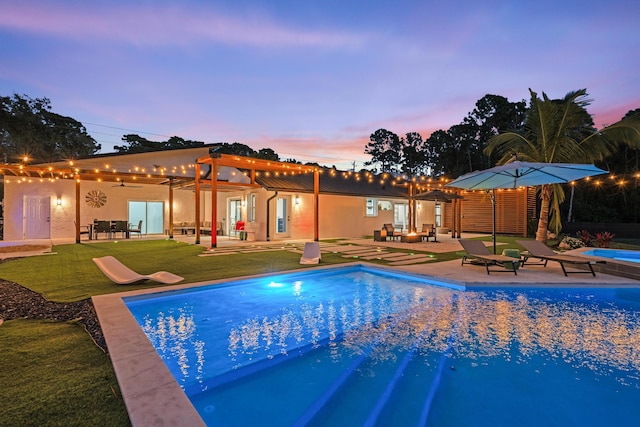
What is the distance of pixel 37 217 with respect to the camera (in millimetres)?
15586

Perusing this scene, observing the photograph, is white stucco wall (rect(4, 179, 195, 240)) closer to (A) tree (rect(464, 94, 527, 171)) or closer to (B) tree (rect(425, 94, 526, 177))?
(B) tree (rect(425, 94, 526, 177))

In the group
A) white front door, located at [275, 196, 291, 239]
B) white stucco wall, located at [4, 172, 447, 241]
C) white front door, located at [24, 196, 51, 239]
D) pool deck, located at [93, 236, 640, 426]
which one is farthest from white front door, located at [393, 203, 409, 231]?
white front door, located at [24, 196, 51, 239]

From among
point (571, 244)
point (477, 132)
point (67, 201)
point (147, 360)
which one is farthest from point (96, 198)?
point (477, 132)

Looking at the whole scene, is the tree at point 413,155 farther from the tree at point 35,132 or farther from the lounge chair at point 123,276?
the lounge chair at point 123,276

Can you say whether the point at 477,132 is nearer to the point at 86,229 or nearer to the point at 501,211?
the point at 501,211

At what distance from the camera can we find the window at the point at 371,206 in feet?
64.3

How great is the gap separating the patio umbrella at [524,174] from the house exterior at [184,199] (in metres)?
7.62

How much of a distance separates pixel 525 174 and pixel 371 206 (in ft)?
38.0

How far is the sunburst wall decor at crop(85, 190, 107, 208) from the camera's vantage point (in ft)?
53.7

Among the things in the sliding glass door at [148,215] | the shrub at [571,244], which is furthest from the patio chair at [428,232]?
the sliding glass door at [148,215]

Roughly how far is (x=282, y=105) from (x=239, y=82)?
13.8 ft

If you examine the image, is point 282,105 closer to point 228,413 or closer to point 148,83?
point 148,83

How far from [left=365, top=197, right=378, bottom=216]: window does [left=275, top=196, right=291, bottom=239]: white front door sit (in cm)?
531

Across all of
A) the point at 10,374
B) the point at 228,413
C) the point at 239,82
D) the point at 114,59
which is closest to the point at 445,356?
the point at 228,413
